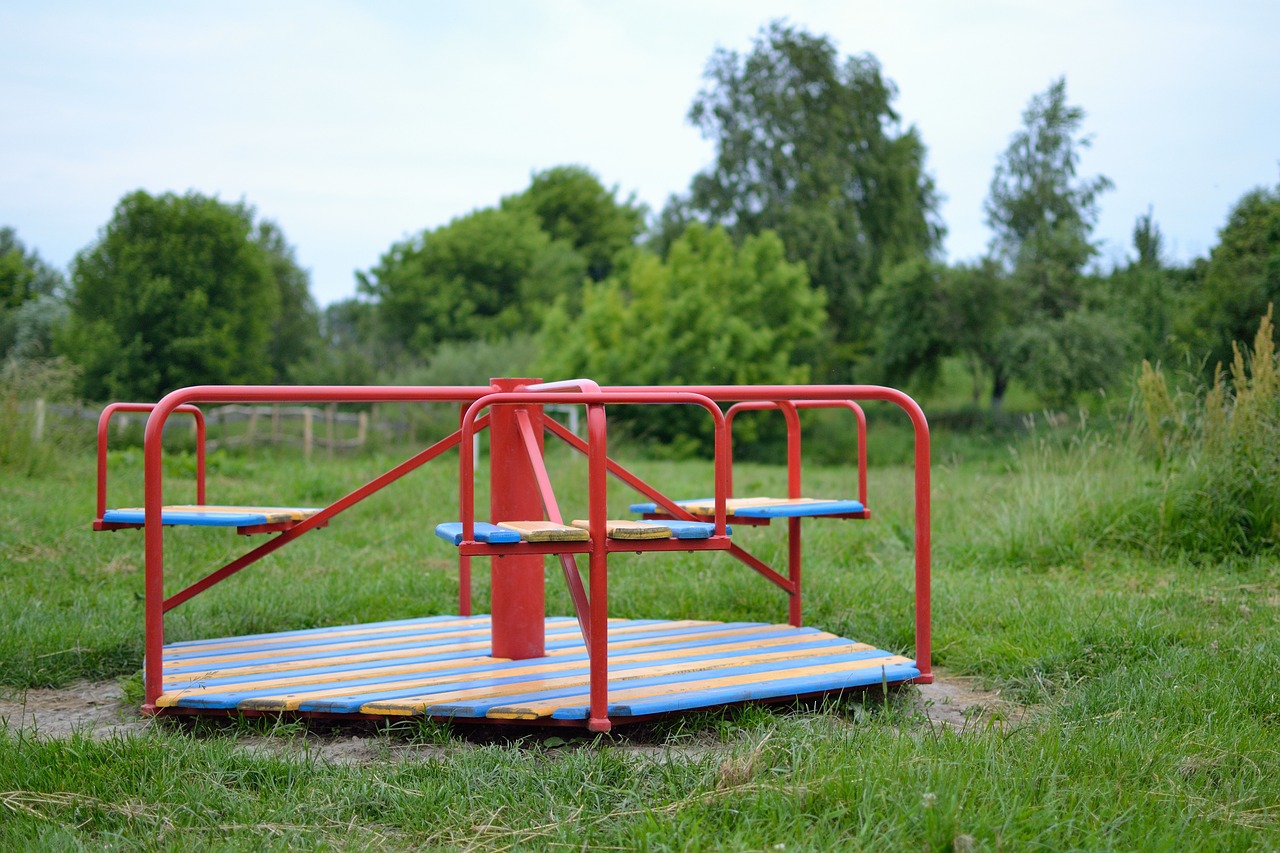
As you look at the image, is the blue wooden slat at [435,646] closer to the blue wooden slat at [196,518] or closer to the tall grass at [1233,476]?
the blue wooden slat at [196,518]

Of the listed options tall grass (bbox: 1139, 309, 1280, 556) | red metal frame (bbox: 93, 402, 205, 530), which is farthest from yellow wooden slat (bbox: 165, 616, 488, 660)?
tall grass (bbox: 1139, 309, 1280, 556)

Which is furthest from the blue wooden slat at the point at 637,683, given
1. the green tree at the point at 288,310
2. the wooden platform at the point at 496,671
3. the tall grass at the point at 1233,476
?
the green tree at the point at 288,310

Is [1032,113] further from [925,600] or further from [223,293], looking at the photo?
[925,600]

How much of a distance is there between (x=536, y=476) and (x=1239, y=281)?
25.6 metres

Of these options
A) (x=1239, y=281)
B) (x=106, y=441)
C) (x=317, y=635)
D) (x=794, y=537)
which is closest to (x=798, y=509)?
(x=794, y=537)

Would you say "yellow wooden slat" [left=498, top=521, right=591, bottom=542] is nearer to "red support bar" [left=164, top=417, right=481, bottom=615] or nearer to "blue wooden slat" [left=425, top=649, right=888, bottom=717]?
"blue wooden slat" [left=425, top=649, right=888, bottom=717]

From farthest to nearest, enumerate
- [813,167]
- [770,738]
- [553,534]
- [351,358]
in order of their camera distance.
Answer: [351,358]
[813,167]
[553,534]
[770,738]

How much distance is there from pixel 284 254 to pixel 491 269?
55.5 feet

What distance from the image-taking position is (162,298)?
4056 cm

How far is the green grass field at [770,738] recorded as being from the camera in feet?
8.36

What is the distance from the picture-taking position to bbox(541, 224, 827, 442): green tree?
94.0 feet

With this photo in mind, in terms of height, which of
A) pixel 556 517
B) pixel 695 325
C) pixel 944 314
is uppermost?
pixel 944 314

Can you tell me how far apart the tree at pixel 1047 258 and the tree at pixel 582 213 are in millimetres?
18851

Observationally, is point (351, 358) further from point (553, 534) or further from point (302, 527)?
point (553, 534)
